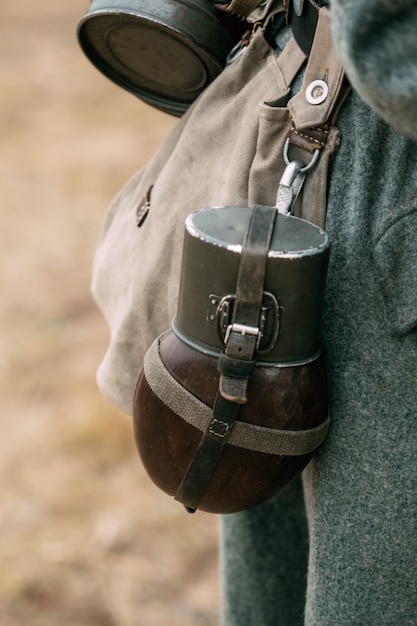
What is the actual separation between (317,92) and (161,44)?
1.00ft

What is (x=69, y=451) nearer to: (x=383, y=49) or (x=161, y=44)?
(x=161, y=44)

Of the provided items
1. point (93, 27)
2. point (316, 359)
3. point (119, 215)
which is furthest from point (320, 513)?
point (93, 27)

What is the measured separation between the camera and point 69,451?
8.35ft

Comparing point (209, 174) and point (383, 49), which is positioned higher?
point (383, 49)

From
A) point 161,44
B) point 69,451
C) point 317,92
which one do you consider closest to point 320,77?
point 317,92

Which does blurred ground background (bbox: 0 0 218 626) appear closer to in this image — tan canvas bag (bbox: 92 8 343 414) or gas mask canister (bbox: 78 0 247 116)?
tan canvas bag (bbox: 92 8 343 414)

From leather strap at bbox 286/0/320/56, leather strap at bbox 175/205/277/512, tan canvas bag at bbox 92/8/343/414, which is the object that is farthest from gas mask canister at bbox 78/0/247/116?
leather strap at bbox 175/205/277/512

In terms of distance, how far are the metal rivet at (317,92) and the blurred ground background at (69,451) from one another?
1369mm

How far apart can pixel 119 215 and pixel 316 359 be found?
0.47 m

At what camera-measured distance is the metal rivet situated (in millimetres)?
910

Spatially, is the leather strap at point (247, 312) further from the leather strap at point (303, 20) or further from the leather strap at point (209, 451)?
the leather strap at point (303, 20)

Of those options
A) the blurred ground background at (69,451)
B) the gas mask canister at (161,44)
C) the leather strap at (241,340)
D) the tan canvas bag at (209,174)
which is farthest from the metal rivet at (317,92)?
the blurred ground background at (69,451)

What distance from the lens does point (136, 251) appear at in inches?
45.1

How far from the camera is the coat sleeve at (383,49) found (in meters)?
0.67
